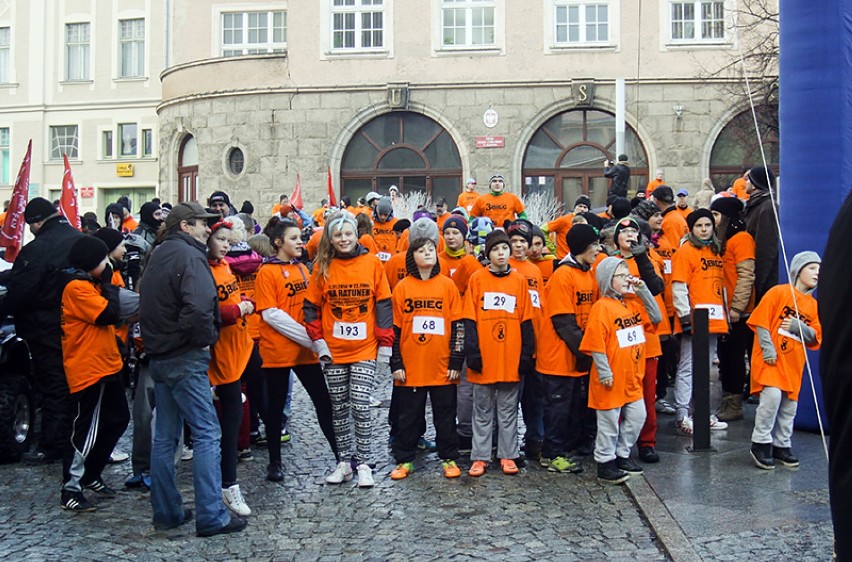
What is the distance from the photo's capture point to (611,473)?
295 inches

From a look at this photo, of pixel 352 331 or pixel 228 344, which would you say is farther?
pixel 352 331

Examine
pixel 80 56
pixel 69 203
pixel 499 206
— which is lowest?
pixel 69 203

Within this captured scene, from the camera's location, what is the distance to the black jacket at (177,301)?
20.3 ft

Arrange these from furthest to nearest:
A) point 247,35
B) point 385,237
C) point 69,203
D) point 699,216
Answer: point 247,35 → point 385,237 → point 69,203 → point 699,216

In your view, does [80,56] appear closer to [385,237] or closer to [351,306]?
[385,237]

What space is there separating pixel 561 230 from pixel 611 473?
4.30 m

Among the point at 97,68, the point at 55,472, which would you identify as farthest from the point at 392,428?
the point at 97,68

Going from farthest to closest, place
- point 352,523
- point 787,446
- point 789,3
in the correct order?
point 789,3 → point 787,446 → point 352,523

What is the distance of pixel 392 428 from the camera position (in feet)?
28.6

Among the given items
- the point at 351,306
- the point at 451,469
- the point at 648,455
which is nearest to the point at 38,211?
the point at 351,306

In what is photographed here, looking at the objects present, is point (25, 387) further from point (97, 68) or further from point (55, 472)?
point (97, 68)

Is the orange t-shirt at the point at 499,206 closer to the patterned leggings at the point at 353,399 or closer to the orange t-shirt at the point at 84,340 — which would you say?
the patterned leggings at the point at 353,399

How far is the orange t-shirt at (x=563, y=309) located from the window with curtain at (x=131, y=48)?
33.0 metres

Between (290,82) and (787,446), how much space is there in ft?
68.0
